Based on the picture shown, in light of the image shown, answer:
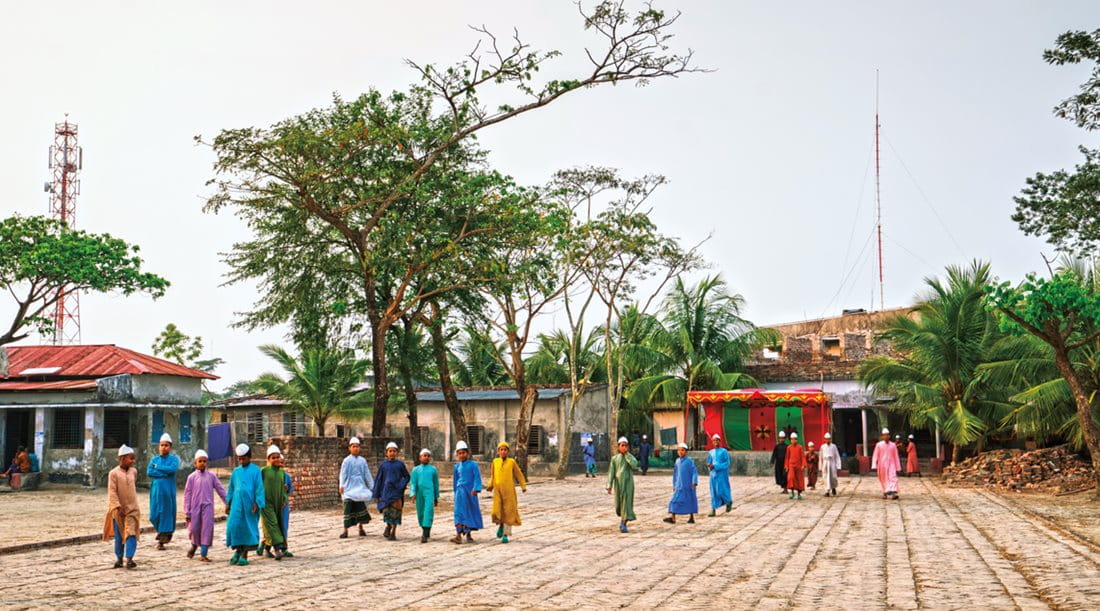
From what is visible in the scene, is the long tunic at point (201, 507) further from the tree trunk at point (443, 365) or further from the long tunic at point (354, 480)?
the tree trunk at point (443, 365)

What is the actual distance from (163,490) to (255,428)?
29.3 m

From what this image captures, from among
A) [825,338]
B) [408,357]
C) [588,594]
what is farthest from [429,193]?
[825,338]

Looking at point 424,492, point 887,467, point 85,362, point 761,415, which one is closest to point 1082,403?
point 887,467

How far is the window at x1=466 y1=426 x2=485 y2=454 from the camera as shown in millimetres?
38969

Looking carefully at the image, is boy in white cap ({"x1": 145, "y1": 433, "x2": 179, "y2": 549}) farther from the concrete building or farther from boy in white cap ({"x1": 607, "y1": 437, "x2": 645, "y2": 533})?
the concrete building

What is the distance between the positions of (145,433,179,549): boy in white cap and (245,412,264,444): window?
28.3 m

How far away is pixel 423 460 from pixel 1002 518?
9.96m

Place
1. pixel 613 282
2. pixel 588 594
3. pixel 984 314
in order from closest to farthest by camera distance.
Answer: pixel 588 594 < pixel 984 314 < pixel 613 282

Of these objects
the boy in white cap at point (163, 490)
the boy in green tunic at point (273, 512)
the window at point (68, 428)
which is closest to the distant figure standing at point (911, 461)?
the window at point (68, 428)

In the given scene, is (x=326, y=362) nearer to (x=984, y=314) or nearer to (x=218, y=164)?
(x=218, y=164)

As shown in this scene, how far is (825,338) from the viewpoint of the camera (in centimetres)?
4819

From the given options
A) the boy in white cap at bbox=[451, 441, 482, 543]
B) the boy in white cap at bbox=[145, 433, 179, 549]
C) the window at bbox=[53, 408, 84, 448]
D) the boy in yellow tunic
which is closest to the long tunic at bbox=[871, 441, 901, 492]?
the boy in yellow tunic

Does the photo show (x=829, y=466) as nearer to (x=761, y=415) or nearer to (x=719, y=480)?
(x=719, y=480)

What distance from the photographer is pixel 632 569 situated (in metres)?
11.6
